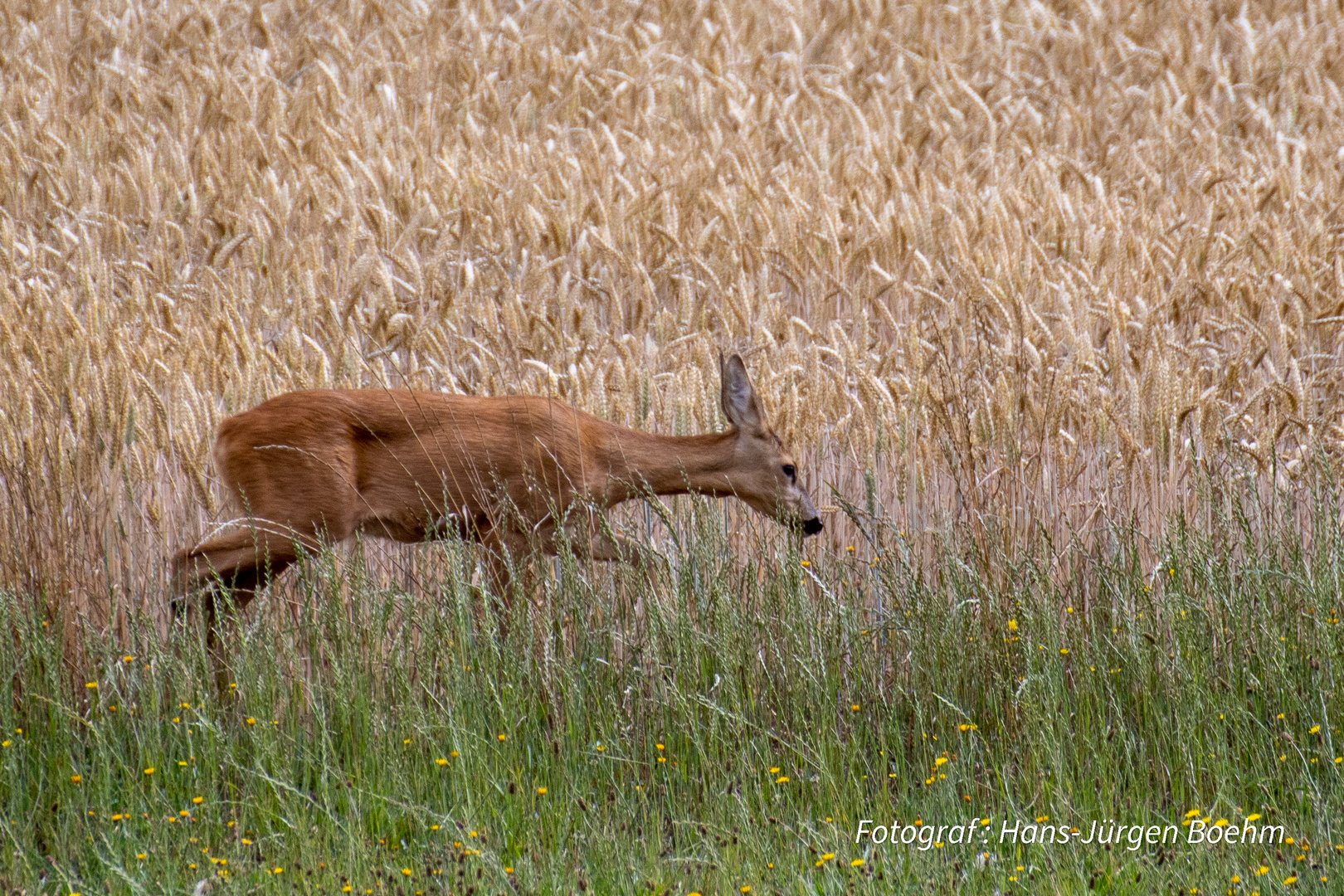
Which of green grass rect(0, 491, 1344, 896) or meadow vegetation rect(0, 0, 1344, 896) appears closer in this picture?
green grass rect(0, 491, 1344, 896)

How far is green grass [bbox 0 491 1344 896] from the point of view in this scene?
3.87 metres

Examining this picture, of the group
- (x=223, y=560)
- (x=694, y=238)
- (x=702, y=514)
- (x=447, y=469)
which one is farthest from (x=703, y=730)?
(x=694, y=238)

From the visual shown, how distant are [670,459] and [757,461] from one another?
1.13 feet

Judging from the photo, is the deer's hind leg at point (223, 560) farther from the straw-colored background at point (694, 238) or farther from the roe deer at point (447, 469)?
the straw-colored background at point (694, 238)

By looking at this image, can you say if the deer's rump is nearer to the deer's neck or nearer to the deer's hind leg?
the deer's hind leg

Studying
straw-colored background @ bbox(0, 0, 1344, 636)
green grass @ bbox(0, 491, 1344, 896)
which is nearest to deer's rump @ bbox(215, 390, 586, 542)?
straw-colored background @ bbox(0, 0, 1344, 636)

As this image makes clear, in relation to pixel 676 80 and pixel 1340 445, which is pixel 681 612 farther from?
pixel 676 80

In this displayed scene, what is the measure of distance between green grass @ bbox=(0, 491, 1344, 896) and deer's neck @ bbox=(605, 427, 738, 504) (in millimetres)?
927

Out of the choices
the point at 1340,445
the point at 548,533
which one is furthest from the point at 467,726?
the point at 1340,445

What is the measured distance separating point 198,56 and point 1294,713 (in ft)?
42.6

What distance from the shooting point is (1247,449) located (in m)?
5.89

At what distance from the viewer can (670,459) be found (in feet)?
20.1

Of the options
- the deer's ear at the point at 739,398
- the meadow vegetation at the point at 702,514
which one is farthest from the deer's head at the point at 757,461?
the meadow vegetation at the point at 702,514

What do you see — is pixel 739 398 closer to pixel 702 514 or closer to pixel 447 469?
pixel 702 514
